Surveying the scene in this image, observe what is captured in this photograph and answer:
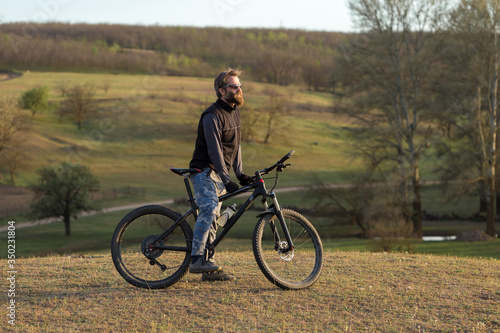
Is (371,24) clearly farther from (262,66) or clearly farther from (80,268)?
(262,66)

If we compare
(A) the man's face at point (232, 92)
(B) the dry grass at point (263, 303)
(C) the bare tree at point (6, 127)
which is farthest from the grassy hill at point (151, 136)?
(A) the man's face at point (232, 92)

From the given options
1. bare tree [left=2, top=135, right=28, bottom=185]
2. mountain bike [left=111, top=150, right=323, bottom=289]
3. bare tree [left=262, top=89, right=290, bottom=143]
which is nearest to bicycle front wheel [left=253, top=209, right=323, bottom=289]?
mountain bike [left=111, top=150, right=323, bottom=289]

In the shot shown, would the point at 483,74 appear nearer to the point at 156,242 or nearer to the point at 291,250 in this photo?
the point at 291,250

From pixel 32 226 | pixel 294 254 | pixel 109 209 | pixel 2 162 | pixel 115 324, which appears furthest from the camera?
pixel 2 162

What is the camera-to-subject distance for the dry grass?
5.45 m

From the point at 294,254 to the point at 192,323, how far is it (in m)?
1.92

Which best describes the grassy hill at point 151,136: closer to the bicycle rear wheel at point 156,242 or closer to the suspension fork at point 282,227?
the suspension fork at point 282,227

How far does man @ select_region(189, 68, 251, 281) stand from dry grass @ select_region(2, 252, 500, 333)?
0.65m

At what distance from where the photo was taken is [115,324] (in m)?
5.46

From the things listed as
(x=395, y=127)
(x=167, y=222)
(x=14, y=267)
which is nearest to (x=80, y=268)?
(x=14, y=267)

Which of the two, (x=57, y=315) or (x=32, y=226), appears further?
(x=32, y=226)

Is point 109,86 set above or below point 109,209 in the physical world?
above

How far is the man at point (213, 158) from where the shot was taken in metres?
6.38

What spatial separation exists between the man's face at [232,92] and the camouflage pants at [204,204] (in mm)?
909
